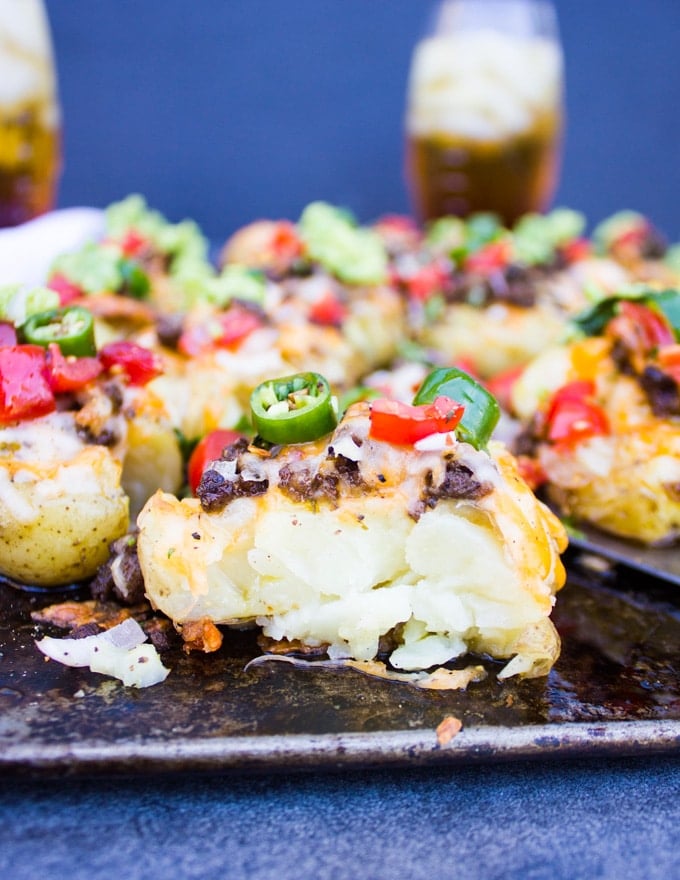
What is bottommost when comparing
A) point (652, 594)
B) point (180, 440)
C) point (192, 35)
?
point (652, 594)

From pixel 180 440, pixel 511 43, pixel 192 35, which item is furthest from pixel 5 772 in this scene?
pixel 192 35

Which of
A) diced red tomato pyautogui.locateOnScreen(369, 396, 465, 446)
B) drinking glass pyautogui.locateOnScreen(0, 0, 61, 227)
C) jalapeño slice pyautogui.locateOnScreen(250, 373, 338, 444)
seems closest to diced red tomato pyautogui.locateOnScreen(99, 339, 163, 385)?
jalapeño slice pyautogui.locateOnScreen(250, 373, 338, 444)

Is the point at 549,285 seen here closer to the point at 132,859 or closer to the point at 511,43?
the point at 511,43

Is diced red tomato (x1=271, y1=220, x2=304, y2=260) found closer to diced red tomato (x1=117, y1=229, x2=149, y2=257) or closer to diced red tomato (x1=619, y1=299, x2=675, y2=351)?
diced red tomato (x1=117, y1=229, x2=149, y2=257)

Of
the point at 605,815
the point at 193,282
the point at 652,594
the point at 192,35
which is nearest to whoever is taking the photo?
the point at 605,815

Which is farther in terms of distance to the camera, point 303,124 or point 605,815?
point 303,124

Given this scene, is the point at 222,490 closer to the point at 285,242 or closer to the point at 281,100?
the point at 285,242
